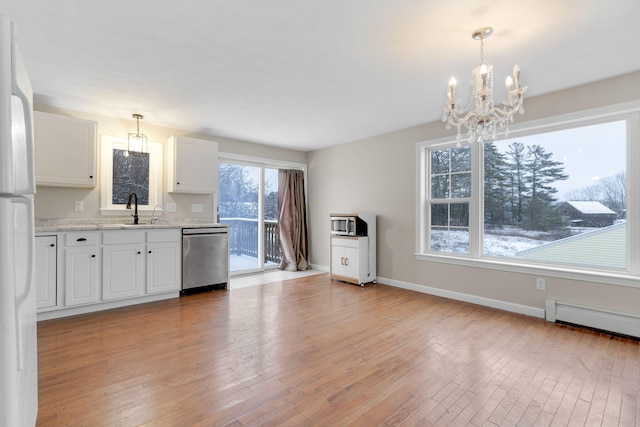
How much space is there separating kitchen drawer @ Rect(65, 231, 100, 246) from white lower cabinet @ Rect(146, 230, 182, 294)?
1.79 feet

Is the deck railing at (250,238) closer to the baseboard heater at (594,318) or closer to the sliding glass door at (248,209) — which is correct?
the sliding glass door at (248,209)

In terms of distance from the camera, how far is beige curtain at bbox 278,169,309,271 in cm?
590

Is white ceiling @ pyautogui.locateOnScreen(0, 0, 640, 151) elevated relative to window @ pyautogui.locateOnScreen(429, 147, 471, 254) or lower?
elevated

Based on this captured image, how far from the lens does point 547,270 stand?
128 inches

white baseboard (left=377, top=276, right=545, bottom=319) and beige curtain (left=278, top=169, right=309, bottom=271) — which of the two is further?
beige curtain (left=278, top=169, right=309, bottom=271)

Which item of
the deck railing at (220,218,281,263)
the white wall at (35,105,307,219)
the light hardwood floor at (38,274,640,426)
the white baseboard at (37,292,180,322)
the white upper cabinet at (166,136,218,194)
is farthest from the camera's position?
the deck railing at (220,218,281,263)

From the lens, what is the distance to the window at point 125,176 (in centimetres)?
400

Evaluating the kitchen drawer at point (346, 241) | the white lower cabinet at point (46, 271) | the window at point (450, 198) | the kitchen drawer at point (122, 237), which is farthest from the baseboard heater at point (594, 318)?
the white lower cabinet at point (46, 271)

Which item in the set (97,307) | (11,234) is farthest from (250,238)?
(11,234)

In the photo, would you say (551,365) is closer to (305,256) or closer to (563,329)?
(563,329)

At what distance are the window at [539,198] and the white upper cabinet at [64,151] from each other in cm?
421

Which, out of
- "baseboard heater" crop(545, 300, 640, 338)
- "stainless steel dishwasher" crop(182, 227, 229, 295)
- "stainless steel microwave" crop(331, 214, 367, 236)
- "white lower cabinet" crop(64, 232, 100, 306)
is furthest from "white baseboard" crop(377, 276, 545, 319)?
"white lower cabinet" crop(64, 232, 100, 306)

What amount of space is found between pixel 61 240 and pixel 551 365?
4590 millimetres

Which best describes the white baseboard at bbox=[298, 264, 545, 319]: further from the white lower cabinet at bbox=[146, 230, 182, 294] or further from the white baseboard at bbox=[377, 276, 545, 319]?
the white lower cabinet at bbox=[146, 230, 182, 294]
